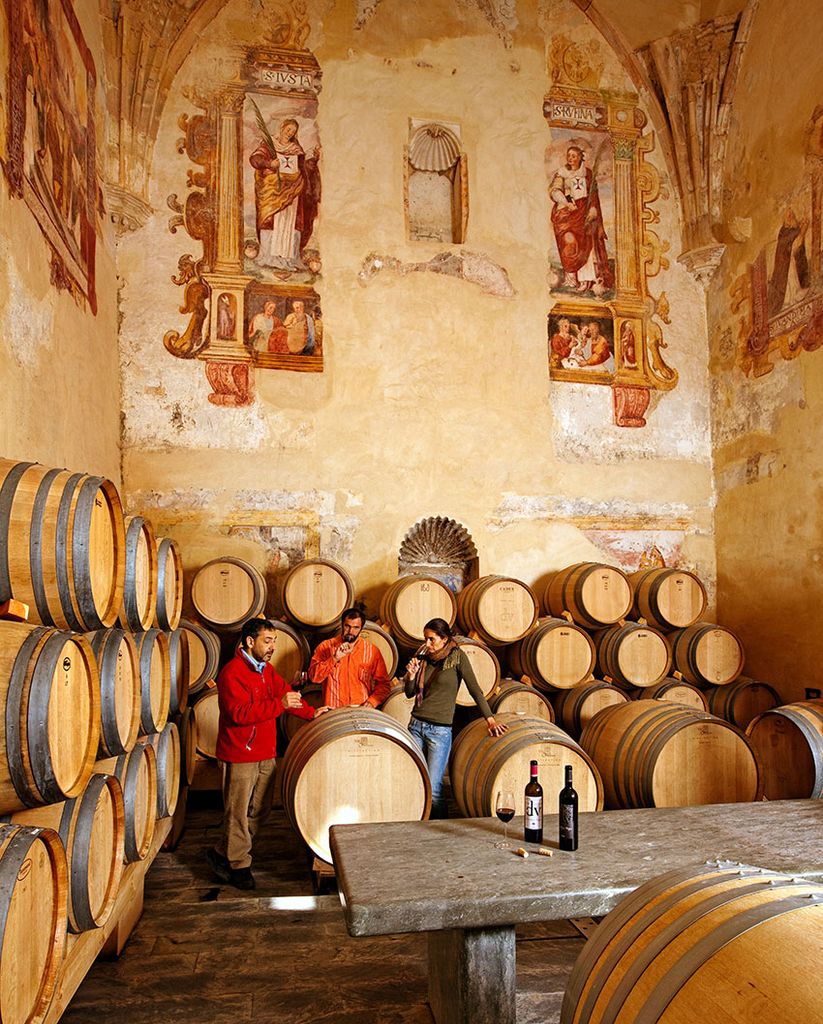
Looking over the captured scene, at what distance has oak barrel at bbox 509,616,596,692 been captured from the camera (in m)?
7.46

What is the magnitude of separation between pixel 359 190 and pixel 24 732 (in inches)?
324

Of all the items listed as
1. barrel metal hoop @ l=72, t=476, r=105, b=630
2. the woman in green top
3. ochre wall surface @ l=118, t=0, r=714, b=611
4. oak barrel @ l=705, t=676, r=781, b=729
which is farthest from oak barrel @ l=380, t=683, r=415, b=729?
barrel metal hoop @ l=72, t=476, r=105, b=630

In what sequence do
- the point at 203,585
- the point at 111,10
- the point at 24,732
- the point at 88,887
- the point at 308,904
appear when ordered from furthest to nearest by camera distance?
the point at 111,10
the point at 203,585
the point at 308,904
the point at 88,887
the point at 24,732

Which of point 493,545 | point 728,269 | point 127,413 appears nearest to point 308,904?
point 493,545

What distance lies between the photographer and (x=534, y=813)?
3.37 m

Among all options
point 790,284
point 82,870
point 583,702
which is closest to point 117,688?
point 82,870

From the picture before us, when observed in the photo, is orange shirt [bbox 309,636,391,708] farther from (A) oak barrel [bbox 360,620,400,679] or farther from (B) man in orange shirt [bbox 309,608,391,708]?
(A) oak barrel [bbox 360,620,400,679]

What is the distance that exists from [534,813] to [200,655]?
4226 millimetres

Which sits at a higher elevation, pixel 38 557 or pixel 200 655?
pixel 38 557

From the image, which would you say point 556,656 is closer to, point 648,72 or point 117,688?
point 117,688

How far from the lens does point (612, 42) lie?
9.88 meters

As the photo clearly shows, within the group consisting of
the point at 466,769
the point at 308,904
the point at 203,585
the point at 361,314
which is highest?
the point at 361,314

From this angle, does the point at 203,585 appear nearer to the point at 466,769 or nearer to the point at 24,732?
the point at 466,769

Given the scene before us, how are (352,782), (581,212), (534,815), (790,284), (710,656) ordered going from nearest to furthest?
(534,815) → (352,782) → (710,656) → (790,284) → (581,212)
